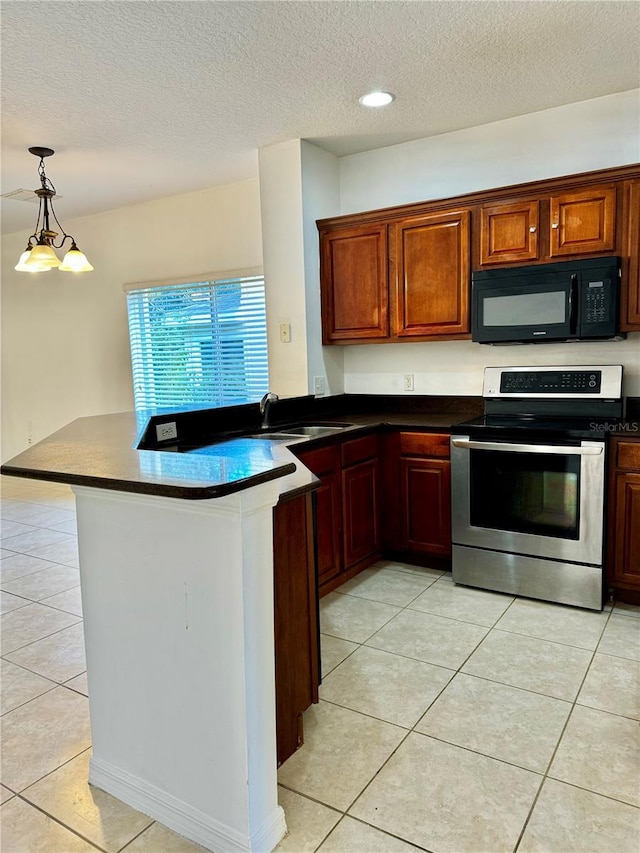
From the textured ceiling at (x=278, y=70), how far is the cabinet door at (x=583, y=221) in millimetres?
555

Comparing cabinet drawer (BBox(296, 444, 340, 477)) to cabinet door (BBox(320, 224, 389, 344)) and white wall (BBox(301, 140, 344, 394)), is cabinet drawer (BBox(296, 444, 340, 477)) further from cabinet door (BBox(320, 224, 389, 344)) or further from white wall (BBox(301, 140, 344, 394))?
cabinet door (BBox(320, 224, 389, 344))

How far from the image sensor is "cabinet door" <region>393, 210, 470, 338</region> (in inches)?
130

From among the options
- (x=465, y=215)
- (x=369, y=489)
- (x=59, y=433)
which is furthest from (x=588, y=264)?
(x=59, y=433)

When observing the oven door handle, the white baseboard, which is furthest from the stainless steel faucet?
the white baseboard

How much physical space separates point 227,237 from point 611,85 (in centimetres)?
267

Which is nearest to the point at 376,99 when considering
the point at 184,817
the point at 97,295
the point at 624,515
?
the point at 624,515

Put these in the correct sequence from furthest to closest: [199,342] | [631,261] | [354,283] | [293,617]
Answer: [199,342], [354,283], [631,261], [293,617]

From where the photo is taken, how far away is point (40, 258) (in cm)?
328

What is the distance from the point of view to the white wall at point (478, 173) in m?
3.11

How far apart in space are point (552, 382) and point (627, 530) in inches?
34.5

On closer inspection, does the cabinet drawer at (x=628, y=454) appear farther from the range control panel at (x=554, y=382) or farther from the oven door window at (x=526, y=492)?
the range control panel at (x=554, y=382)

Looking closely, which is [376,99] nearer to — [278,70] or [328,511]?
[278,70]

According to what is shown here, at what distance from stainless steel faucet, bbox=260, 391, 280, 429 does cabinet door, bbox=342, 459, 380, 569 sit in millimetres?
566

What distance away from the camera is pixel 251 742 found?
1.40 metres
